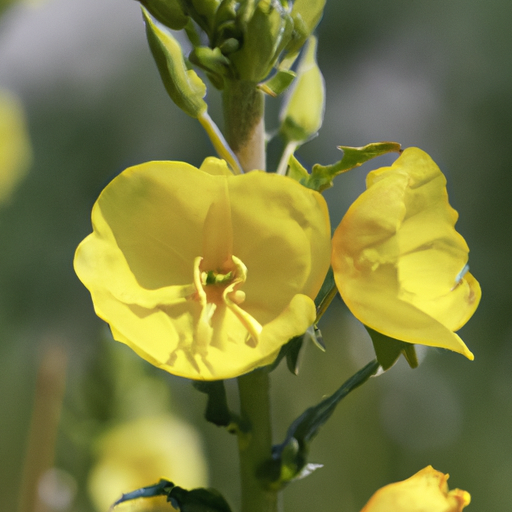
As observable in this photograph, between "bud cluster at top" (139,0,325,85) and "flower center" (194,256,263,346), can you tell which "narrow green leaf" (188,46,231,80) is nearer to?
"bud cluster at top" (139,0,325,85)

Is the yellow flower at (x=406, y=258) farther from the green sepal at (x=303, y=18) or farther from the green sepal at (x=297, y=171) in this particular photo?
the green sepal at (x=303, y=18)

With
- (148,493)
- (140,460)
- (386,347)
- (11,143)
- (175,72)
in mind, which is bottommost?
(140,460)

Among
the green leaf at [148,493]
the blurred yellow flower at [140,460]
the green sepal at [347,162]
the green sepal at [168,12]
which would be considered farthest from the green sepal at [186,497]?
the blurred yellow flower at [140,460]

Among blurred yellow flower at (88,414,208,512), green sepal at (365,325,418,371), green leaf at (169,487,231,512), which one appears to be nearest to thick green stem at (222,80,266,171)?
green sepal at (365,325,418,371)

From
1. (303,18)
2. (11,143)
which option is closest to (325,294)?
(303,18)

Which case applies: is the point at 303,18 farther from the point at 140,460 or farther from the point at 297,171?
the point at 140,460
